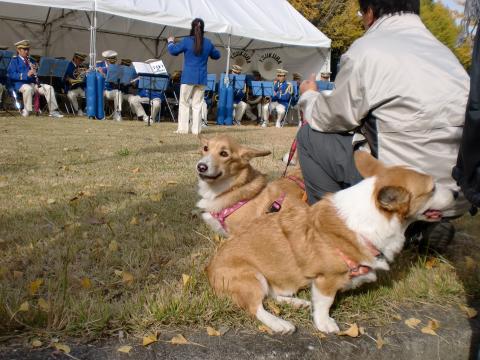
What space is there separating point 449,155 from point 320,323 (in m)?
1.28

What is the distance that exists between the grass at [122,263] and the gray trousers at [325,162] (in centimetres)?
73

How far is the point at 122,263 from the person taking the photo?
117 inches

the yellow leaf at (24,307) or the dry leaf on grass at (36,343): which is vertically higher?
the yellow leaf at (24,307)

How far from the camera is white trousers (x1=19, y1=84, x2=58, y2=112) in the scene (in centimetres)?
1391

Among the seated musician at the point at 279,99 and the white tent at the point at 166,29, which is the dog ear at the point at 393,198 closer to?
the white tent at the point at 166,29

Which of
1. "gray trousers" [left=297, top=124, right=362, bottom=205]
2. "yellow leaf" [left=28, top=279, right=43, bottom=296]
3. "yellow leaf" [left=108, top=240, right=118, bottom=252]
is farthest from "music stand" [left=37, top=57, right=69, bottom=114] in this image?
"yellow leaf" [left=28, top=279, right=43, bottom=296]

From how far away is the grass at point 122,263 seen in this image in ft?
7.25

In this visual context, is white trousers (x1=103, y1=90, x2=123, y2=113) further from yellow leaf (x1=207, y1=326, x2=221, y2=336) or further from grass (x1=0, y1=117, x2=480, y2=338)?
yellow leaf (x1=207, y1=326, x2=221, y2=336)

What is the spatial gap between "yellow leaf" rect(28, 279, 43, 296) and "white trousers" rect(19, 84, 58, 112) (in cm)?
1279

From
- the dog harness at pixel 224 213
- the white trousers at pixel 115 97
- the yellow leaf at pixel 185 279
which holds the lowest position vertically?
the yellow leaf at pixel 185 279

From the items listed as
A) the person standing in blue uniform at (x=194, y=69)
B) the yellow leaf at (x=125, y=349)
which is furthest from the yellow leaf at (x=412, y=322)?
the person standing in blue uniform at (x=194, y=69)

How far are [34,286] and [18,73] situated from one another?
13318mm

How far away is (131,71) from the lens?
1518 cm

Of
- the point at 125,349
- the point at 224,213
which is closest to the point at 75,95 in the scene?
the point at 224,213
